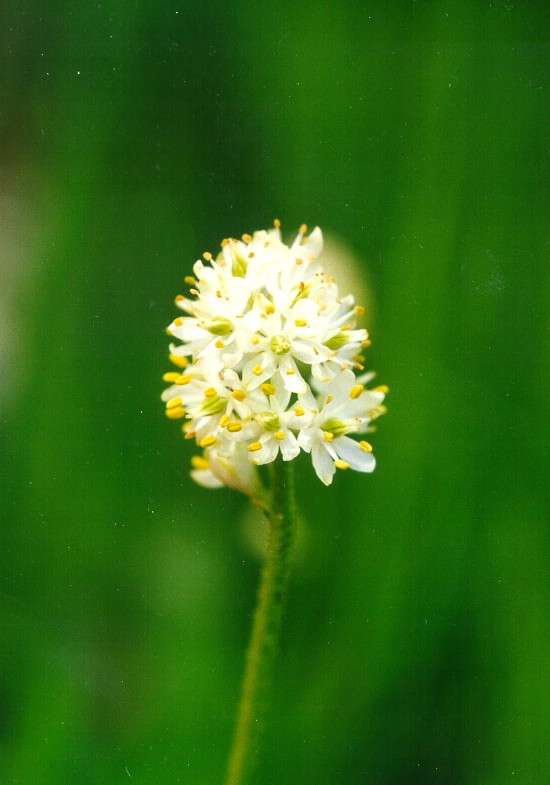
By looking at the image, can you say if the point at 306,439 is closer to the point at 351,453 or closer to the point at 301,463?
the point at 351,453

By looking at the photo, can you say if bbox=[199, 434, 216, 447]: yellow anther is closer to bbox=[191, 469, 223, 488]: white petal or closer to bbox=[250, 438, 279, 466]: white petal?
bbox=[250, 438, 279, 466]: white petal

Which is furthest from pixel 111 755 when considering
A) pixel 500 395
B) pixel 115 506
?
pixel 500 395

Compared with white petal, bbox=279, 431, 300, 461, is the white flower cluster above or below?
above

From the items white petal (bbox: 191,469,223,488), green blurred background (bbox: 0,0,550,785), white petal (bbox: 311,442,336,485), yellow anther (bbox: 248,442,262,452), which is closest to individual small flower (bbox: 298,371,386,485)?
white petal (bbox: 311,442,336,485)

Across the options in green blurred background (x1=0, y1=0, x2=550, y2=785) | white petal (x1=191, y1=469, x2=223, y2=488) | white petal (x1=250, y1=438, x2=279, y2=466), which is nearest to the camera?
white petal (x1=250, y1=438, x2=279, y2=466)

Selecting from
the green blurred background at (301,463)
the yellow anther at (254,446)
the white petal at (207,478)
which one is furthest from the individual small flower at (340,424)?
the green blurred background at (301,463)

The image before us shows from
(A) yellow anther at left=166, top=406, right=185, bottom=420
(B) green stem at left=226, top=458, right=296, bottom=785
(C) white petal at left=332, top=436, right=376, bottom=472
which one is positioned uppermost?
(A) yellow anther at left=166, top=406, right=185, bottom=420

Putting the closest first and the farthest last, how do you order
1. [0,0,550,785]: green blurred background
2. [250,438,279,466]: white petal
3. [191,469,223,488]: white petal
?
[250,438,279,466]: white petal < [191,469,223,488]: white petal < [0,0,550,785]: green blurred background

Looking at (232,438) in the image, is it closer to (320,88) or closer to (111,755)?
(111,755)
